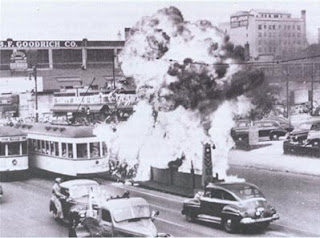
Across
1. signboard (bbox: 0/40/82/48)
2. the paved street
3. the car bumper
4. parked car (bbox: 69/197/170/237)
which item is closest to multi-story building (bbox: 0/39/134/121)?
signboard (bbox: 0/40/82/48)

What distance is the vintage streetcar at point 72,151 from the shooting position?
9.87m

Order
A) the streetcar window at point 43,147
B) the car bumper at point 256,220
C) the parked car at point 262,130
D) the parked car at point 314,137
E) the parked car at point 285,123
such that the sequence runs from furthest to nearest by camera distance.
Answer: the parked car at point 285,123
the parked car at point 314,137
the parked car at point 262,130
the streetcar window at point 43,147
the car bumper at point 256,220

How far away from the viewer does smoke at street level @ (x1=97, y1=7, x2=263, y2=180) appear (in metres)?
9.95

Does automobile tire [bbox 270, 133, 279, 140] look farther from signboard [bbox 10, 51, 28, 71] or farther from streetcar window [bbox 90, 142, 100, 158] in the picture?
signboard [bbox 10, 51, 28, 71]

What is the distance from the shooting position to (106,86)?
34.1ft

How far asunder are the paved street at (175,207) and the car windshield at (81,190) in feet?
1.48

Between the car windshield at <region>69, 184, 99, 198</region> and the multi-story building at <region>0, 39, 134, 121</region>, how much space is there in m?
1.41

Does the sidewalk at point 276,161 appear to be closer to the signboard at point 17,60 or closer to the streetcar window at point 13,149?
the streetcar window at point 13,149

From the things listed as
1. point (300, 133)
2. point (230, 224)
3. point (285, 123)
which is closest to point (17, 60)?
point (230, 224)

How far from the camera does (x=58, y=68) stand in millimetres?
10070

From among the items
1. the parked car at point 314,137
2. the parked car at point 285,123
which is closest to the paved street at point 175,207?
the parked car at point 314,137

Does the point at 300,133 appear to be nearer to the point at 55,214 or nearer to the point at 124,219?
the point at 55,214

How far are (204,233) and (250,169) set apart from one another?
289cm

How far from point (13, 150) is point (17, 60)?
6.35 feet
